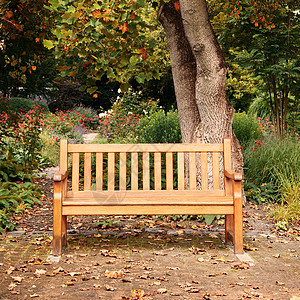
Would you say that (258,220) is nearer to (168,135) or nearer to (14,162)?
(168,135)

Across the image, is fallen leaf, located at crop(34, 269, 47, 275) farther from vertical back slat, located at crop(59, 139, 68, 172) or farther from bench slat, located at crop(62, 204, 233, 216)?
vertical back slat, located at crop(59, 139, 68, 172)

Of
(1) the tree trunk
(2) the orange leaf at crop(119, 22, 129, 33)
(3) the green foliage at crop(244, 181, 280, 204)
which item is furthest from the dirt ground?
(2) the orange leaf at crop(119, 22, 129, 33)

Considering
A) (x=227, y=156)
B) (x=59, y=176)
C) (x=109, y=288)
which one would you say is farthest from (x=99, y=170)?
(x=109, y=288)

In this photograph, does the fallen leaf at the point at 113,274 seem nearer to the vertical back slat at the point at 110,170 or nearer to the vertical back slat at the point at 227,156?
the vertical back slat at the point at 110,170

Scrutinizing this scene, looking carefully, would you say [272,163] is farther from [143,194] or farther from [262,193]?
[143,194]

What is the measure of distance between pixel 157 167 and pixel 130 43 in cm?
151

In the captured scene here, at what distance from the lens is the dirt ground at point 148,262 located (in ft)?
10.5

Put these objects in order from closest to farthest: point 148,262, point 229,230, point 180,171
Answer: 1. point 148,262
2. point 229,230
3. point 180,171

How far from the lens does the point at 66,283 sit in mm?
3352

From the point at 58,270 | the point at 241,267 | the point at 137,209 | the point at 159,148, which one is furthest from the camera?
the point at 159,148

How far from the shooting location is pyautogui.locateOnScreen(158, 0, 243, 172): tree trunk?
557cm

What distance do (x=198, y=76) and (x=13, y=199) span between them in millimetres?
3155

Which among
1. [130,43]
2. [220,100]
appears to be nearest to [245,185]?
[220,100]

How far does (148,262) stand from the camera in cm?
395
